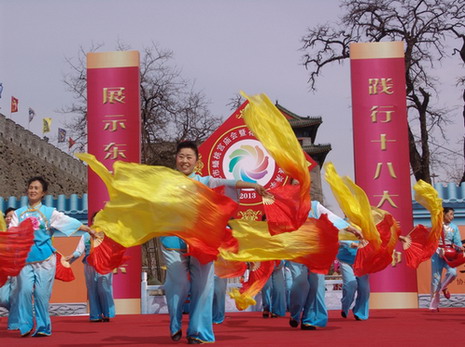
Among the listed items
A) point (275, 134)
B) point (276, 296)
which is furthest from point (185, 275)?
point (276, 296)

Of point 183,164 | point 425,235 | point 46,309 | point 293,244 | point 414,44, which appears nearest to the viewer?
point 183,164

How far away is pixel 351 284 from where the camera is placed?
330 inches

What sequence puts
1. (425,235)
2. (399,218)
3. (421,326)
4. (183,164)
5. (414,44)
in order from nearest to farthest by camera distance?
(183,164)
(421,326)
(425,235)
(399,218)
(414,44)

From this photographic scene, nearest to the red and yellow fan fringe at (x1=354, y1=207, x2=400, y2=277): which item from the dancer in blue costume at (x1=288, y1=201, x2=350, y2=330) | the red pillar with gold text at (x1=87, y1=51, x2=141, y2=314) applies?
the dancer in blue costume at (x1=288, y1=201, x2=350, y2=330)

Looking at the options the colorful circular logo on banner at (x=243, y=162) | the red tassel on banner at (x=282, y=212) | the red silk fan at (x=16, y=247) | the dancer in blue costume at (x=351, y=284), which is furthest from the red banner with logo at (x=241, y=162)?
the red tassel on banner at (x=282, y=212)

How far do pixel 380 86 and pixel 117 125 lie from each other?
3.95 m

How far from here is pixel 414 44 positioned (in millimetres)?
18516

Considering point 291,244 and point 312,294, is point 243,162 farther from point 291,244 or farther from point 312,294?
point 291,244

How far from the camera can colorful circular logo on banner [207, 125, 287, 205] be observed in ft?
42.3

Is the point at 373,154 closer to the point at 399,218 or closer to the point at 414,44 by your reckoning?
the point at 399,218

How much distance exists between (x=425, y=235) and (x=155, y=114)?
11651 mm

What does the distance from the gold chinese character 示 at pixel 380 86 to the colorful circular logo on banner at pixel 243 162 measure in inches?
99.0

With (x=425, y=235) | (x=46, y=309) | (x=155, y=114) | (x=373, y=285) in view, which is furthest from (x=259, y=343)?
(x=155, y=114)

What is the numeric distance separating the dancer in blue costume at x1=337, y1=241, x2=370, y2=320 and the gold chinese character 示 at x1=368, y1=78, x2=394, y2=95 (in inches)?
138
